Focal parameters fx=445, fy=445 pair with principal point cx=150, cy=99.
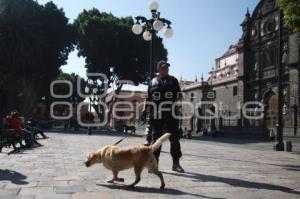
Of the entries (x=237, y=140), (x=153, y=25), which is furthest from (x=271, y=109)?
(x=153, y=25)

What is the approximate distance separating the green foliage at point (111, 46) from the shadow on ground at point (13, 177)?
144 feet

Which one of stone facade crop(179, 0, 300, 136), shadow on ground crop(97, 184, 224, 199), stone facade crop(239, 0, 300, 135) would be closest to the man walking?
shadow on ground crop(97, 184, 224, 199)

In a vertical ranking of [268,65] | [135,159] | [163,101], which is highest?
[268,65]

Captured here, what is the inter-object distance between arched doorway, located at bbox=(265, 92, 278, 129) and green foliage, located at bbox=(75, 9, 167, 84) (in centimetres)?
1423

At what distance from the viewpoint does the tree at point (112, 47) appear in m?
51.2

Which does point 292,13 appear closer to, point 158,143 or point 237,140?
point 158,143

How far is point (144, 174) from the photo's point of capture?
742 centimetres

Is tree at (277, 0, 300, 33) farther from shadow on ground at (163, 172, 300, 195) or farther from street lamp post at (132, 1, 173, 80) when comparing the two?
shadow on ground at (163, 172, 300, 195)

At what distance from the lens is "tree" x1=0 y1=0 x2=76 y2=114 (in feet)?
140

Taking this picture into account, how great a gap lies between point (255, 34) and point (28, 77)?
23958mm

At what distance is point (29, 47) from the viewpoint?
4238cm

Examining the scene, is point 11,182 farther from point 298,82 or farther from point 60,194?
point 298,82

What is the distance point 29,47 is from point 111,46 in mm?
11406

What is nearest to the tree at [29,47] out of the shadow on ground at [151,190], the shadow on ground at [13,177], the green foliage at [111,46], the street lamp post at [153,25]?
the green foliage at [111,46]
